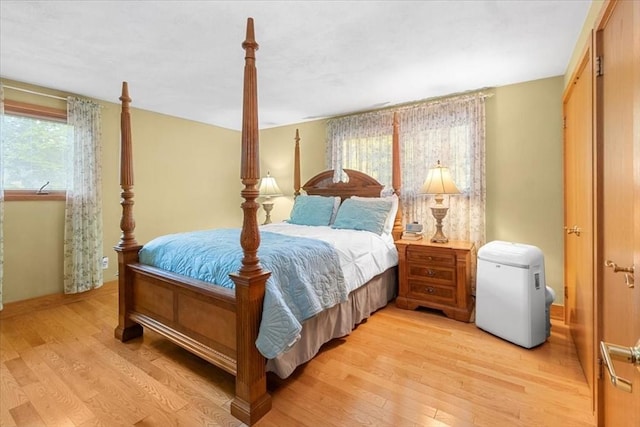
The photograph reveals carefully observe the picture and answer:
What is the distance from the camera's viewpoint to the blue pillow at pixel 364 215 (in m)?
3.21

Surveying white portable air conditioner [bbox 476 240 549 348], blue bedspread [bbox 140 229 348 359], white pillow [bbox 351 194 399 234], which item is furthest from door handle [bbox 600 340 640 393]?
white pillow [bbox 351 194 399 234]

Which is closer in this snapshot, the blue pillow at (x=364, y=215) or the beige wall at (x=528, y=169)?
the beige wall at (x=528, y=169)

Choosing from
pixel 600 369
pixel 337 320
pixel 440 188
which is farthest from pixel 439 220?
pixel 600 369

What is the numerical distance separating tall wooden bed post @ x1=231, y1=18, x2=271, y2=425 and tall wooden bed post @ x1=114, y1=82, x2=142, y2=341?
4.50 feet

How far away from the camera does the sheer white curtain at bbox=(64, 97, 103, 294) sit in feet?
10.8

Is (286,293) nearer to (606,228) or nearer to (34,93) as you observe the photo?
(606,228)

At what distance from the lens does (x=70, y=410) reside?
164cm

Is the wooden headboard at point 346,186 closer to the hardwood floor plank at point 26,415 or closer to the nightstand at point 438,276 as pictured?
the nightstand at point 438,276

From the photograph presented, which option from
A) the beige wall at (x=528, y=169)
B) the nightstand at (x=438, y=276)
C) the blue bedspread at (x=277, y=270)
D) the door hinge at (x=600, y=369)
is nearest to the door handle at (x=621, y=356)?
the door hinge at (x=600, y=369)

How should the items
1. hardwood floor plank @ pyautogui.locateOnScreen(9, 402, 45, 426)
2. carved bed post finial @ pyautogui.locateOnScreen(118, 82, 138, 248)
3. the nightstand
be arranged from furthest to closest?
the nightstand → carved bed post finial @ pyautogui.locateOnScreen(118, 82, 138, 248) → hardwood floor plank @ pyautogui.locateOnScreen(9, 402, 45, 426)

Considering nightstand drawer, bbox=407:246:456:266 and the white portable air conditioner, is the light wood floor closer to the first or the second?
the white portable air conditioner

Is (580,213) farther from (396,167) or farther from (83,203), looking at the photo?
(83,203)

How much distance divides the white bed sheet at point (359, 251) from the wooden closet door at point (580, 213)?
1504 mm

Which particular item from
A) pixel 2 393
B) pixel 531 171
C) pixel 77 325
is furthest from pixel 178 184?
pixel 531 171
